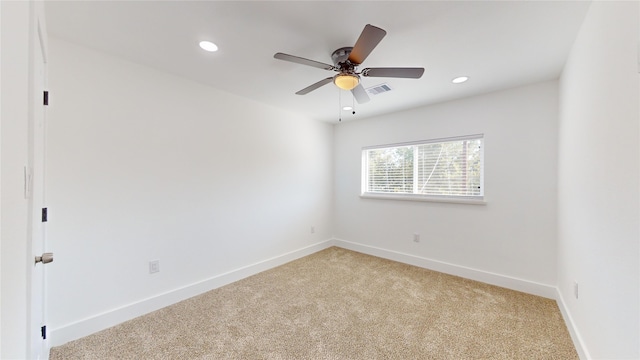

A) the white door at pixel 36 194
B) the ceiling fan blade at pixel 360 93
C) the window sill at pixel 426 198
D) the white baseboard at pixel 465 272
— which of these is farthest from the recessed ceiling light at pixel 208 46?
the white baseboard at pixel 465 272

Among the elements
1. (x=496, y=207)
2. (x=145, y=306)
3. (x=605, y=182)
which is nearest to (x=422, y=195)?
(x=496, y=207)

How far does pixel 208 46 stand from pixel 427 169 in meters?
2.99

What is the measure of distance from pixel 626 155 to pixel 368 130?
302 centimetres

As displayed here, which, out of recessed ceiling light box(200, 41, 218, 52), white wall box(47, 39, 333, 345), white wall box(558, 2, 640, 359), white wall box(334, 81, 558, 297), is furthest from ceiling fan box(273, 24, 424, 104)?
white wall box(334, 81, 558, 297)

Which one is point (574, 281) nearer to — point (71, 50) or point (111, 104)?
point (111, 104)

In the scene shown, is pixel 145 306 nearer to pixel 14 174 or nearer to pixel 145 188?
pixel 145 188

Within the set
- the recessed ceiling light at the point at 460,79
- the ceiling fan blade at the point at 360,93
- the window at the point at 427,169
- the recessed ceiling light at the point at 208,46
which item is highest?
the recessed ceiling light at the point at 208,46

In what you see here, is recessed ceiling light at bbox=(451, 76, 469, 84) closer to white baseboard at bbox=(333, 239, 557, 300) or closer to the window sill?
the window sill

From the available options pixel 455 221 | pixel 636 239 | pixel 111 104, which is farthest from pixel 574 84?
pixel 111 104

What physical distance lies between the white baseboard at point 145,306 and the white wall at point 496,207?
6.58ft

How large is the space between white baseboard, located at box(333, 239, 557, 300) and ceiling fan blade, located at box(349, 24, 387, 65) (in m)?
2.82

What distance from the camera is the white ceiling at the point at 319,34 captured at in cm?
151

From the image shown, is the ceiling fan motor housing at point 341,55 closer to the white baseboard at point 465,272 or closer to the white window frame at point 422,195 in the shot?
the white window frame at point 422,195

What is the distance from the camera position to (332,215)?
4473mm
